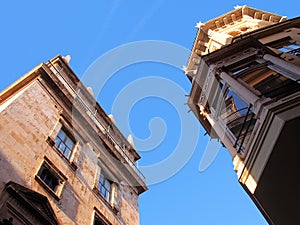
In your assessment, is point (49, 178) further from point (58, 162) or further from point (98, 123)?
point (98, 123)

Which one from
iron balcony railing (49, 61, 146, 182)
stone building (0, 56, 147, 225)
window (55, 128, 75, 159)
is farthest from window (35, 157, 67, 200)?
iron balcony railing (49, 61, 146, 182)

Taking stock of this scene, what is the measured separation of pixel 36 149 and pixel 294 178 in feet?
34.0

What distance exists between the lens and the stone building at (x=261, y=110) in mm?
6660

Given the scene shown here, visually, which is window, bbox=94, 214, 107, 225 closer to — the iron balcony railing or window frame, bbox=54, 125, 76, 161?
window frame, bbox=54, 125, 76, 161

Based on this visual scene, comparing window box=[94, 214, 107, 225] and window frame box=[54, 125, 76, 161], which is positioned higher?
window frame box=[54, 125, 76, 161]

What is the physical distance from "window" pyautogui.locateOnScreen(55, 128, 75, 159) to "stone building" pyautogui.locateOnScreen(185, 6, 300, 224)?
22.2 ft

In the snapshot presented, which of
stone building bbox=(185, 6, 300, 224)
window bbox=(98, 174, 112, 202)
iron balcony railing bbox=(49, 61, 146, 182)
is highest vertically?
iron balcony railing bbox=(49, 61, 146, 182)

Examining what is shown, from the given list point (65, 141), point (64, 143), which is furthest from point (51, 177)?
point (65, 141)

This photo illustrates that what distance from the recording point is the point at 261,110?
24.2 feet

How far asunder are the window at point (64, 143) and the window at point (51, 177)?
1961 mm

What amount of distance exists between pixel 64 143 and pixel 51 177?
3.26 m

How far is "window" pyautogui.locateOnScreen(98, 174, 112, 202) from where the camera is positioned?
17.9m

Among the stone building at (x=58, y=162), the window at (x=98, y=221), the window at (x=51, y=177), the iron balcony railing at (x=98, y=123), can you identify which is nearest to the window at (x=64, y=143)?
the stone building at (x=58, y=162)

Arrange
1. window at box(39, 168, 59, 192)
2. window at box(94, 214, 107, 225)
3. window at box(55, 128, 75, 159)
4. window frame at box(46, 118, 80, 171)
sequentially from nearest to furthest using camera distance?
1. window at box(39, 168, 59, 192)
2. window at box(94, 214, 107, 225)
3. window frame at box(46, 118, 80, 171)
4. window at box(55, 128, 75, 159)
